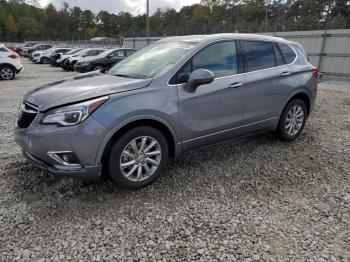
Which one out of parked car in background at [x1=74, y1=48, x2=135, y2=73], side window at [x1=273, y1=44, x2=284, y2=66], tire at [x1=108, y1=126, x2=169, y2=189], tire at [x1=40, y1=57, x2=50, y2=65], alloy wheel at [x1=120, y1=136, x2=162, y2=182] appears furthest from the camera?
tire at [x1=40, y1=57, x2=50, y2=65]

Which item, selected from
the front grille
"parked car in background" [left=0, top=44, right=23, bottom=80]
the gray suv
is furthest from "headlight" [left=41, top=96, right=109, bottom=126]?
"parked car in background" [left=0, top=44, right=23, bottom=80]

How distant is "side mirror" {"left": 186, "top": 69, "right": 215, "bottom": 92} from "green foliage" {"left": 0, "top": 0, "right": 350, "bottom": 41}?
5133 cm

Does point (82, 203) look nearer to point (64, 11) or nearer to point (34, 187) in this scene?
point (34, 187)

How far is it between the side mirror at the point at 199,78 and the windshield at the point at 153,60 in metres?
0.32

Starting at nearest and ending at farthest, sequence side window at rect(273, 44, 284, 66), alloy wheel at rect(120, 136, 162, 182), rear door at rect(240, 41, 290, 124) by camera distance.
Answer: alloy wheel at rect(120, 136, 162, 182), rear door at rect(240, 41, 290, 124), side window at rect(273, 44, 284, 66)

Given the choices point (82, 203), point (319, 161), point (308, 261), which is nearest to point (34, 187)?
point (82, 203)

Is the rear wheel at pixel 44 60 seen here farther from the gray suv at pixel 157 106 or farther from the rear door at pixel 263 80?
the rear door at pixel 263 80

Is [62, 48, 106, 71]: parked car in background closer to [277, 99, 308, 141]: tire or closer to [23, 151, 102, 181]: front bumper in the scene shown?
[277, 99, 308, 141]: tire

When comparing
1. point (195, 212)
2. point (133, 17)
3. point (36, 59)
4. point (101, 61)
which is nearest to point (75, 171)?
point (195, 212)

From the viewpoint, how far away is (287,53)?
16.5ft

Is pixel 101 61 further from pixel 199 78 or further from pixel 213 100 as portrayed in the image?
pixel 199 78

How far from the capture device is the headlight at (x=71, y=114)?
317 centimetres

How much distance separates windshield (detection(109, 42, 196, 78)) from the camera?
12.9ft

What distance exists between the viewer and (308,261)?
2.63m
